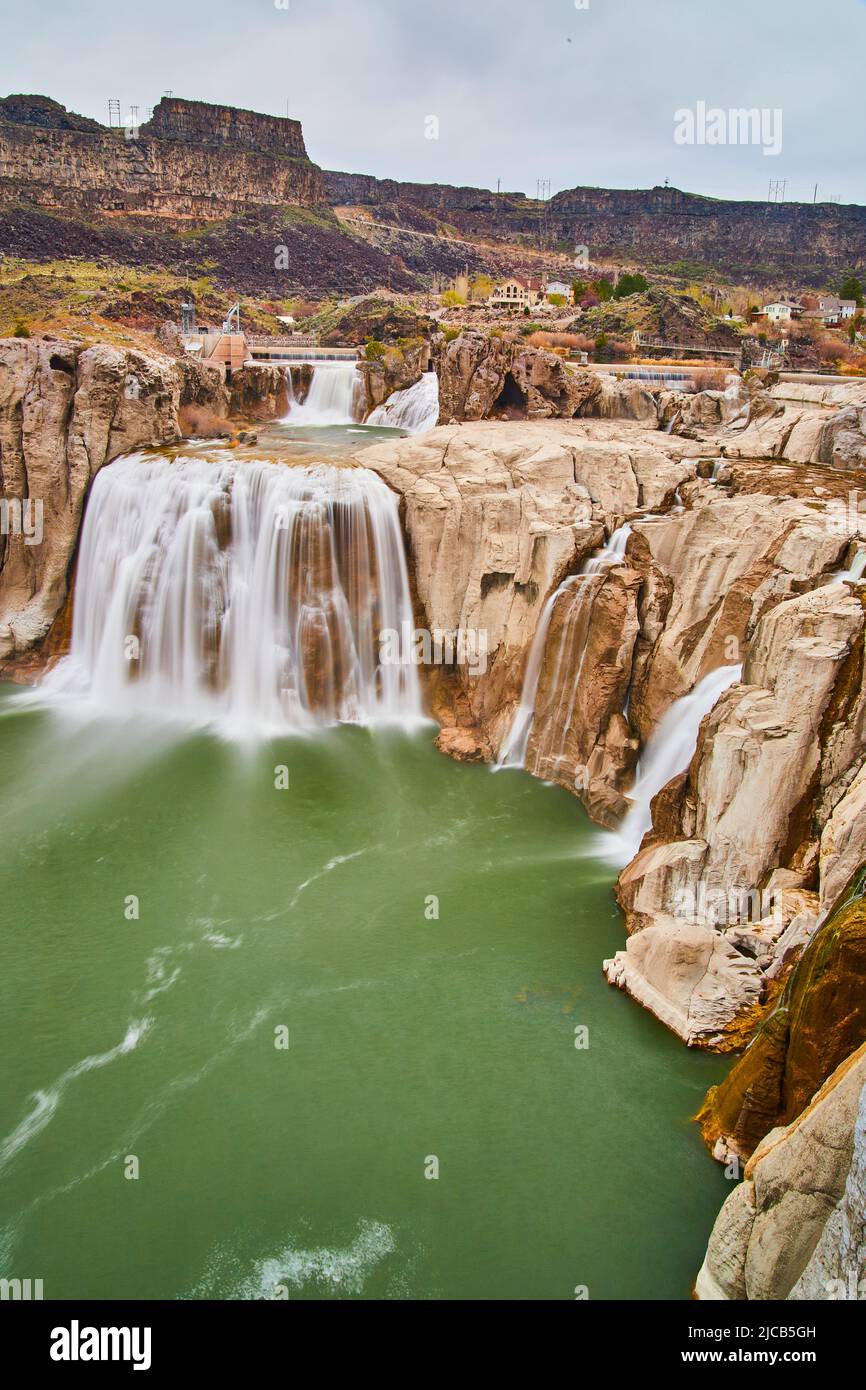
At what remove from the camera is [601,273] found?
109562 millimetres

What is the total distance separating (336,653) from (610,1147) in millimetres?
15672

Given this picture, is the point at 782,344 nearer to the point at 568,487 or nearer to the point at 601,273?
the point at 568,487

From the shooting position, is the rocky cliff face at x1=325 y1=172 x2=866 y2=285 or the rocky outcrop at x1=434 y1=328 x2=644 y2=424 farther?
the rocky cliff face at x1=325 y1=172 x2=866 y2=285

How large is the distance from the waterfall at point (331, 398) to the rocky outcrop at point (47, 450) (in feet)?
54.3

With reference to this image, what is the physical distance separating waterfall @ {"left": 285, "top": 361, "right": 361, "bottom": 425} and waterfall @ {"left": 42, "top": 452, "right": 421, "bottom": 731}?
19.0 metres

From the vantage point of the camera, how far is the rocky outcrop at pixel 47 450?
90.2 feet

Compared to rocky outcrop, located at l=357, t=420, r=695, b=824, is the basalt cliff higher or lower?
higher

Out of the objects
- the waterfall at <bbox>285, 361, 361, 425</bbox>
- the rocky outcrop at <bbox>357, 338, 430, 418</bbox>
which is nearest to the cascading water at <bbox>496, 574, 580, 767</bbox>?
the waterfall at <bbox>285, 361, 361, 425</bbox>

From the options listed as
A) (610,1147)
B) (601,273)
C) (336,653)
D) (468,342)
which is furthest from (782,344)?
(601,273)

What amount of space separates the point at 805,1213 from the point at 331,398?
138 ft

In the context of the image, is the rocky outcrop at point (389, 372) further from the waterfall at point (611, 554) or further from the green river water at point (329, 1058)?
the green river water at point (329, 1058)

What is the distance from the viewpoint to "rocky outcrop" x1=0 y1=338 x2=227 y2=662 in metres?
27.5

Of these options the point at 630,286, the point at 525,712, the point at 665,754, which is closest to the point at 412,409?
the point at 525,712

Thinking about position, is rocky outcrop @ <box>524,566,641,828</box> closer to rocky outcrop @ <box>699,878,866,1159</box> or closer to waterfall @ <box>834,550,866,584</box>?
waterfall @ <box>834,550,866,584</box>
